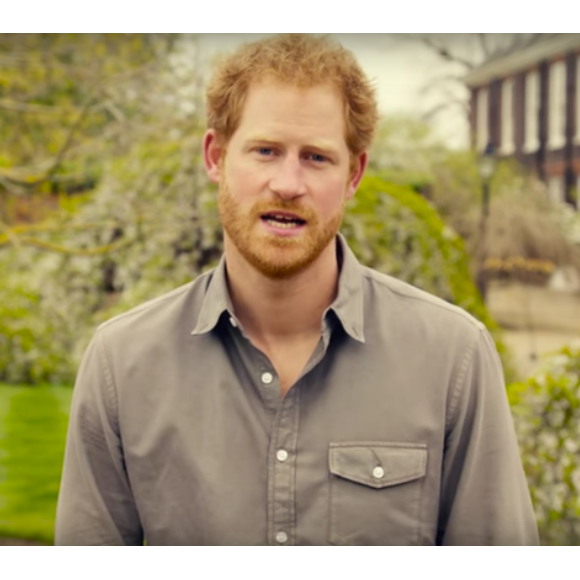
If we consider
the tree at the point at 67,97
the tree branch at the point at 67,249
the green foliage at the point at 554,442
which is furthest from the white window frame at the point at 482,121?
the green foliage at the point at 554,442

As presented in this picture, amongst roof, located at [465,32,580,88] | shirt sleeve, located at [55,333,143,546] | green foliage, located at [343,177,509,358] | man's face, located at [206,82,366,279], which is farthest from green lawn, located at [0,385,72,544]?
roof, located at [465,32,580,88]

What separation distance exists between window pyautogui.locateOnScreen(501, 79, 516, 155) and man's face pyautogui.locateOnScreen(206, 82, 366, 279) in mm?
6456

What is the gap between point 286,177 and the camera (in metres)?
2.12

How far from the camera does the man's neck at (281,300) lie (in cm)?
229

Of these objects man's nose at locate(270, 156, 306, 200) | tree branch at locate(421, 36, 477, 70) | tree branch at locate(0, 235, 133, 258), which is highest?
tree branch at locate(421, 36, 477, 70)

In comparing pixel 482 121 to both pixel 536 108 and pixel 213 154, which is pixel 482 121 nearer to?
pixel 536 108

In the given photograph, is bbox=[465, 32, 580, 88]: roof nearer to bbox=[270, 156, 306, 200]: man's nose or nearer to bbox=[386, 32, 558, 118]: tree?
bbox=[386, 32, 558, 118]: tree

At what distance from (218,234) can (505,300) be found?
3685mm

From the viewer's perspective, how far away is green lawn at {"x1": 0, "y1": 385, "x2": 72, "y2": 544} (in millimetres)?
4629

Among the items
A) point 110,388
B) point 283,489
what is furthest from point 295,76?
point 283,489

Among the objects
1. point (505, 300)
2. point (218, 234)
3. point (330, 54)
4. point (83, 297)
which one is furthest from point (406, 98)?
point (330, 54)

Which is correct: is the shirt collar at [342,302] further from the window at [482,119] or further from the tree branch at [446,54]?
the window at [482,119]

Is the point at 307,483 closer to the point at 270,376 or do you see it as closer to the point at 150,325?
the point at 270,376

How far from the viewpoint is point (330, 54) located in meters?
2.22
